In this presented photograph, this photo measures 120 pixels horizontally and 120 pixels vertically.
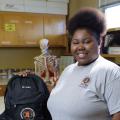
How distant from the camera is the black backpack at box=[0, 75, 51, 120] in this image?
1668mm

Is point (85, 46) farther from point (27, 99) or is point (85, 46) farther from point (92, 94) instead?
point (27, 99)

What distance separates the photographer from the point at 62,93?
1.24 meters

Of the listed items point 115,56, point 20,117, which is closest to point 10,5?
point 115,56

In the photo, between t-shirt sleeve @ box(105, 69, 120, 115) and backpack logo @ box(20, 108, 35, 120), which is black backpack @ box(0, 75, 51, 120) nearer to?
backpack logo @ box(20, 108, 35, 120)

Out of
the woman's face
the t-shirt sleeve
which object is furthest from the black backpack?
the t-shirt sleeve

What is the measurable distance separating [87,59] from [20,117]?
2.32 feet

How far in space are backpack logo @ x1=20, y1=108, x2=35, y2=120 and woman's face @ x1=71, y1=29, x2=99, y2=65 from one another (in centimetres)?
60

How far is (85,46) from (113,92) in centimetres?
26

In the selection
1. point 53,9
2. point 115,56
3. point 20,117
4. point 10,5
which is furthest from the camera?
point 53,9

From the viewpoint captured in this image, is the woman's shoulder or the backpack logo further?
the backpack logo

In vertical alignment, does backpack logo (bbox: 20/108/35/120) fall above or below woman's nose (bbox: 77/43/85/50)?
below

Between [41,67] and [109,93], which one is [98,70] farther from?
[41,67]

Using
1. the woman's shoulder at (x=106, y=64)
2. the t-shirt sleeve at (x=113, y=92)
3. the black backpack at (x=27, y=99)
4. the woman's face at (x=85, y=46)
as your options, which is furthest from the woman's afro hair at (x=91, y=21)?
the black backpack at (x=27, y=99)

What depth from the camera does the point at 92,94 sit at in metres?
1.11
